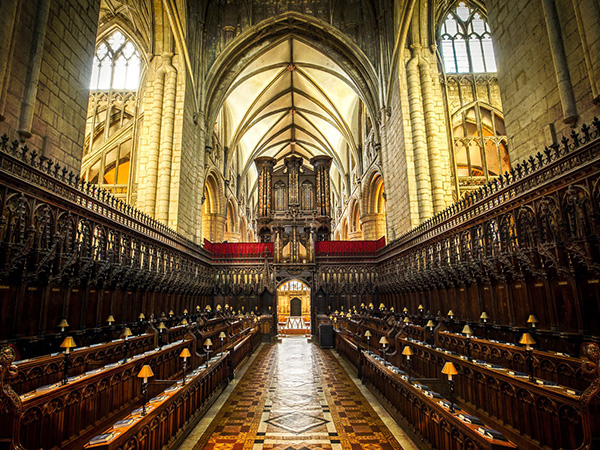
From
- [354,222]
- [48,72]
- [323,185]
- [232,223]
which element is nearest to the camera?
[48,72]

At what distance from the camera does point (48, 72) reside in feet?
22.8

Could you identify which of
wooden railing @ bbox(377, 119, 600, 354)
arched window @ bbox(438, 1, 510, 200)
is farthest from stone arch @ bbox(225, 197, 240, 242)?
wooden railing @ bbox(377, 119, 600, 354)

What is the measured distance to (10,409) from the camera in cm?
303

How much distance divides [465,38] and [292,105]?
547 inches

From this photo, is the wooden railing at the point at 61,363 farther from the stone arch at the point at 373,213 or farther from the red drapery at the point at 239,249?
the stone arch at the point at 373,213

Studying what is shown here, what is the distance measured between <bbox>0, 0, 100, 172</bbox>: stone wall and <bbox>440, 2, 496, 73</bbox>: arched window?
1748 cm

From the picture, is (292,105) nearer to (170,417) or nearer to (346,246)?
(346,246)

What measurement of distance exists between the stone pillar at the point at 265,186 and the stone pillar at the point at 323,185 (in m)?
3.66

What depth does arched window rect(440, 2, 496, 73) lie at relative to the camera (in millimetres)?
19125

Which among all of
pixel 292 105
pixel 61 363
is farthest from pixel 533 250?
pixel 292 105

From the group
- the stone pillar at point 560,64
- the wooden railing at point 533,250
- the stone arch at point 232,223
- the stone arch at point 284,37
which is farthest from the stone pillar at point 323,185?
the stone pillar at point 560,64

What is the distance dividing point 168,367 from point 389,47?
1677 centimetres

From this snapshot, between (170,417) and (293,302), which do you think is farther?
(293,302)

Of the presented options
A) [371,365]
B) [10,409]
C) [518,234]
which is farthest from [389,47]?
[10,409]
